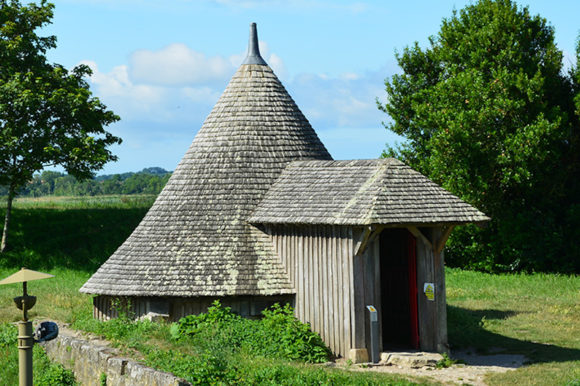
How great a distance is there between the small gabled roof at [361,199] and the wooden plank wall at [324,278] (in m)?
0.37

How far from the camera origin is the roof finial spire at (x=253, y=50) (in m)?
20.6

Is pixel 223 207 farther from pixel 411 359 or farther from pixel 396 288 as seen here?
pixel 411 359

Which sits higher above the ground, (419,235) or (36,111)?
(36,111)

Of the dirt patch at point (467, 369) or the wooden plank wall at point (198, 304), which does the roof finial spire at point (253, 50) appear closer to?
the wooden plank wall at point (198, 304)

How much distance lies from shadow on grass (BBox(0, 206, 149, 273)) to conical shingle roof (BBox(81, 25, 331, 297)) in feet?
35.5

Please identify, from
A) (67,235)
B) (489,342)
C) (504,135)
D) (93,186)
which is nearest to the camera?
(489,342)

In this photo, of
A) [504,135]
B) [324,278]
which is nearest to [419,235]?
[324,278]

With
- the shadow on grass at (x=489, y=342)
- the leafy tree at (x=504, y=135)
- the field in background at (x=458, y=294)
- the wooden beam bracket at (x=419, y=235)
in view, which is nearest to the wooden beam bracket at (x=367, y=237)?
the wooden beam bracket at (x=419, y=235)

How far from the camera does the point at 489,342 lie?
18.1 meters

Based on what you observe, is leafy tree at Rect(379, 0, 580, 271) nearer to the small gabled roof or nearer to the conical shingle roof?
the conical shingle roof

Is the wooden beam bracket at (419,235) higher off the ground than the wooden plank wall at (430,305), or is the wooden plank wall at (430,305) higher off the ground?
the wooden beam bracket at (419,235)

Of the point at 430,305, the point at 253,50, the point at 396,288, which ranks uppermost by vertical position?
the point at 253,50

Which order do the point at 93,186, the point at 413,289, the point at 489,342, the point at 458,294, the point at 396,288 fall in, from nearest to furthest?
the point at 413,289
the point at 396,288
the point at 489,342
the point at 458,294
the point at 93,186

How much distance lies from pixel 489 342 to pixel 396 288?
8.27 ft
